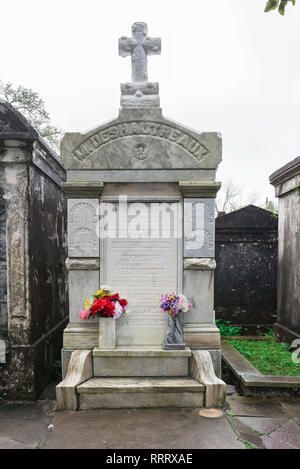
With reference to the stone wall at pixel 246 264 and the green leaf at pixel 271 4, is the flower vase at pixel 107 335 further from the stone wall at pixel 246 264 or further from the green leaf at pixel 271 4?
the stone wall at pixel 246 264

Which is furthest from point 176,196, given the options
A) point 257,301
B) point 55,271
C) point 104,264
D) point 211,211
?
point 257,301

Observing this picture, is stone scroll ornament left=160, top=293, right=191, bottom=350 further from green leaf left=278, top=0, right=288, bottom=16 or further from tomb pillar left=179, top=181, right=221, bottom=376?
green leaf left=278, top=0, right=288, bottom=16

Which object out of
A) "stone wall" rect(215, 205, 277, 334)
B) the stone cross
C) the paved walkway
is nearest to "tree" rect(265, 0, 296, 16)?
the stone cross

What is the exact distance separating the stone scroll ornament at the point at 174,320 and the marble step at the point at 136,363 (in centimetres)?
11

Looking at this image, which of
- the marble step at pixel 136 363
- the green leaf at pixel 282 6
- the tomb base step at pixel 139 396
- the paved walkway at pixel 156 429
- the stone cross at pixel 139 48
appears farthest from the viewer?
the stone cross at pixel 139 48

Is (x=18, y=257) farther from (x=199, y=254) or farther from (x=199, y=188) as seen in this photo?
(x=199, y=188)

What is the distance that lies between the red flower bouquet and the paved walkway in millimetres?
1001

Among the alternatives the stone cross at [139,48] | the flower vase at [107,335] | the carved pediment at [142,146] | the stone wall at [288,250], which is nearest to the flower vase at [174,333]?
the flower vase at [107,335]

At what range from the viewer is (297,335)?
19.7 ft

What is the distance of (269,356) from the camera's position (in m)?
5.58

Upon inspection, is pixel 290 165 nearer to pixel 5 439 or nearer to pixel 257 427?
pixel 257 427

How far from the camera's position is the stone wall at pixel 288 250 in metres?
6.22

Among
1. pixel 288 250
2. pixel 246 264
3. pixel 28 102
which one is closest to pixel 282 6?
pixel 288 250

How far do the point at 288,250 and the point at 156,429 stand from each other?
435cm
